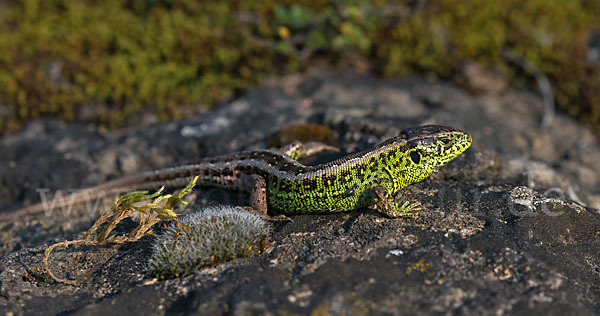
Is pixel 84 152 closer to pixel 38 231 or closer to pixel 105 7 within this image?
pixel 38 231

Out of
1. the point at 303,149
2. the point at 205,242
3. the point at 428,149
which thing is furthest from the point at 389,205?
→ the point at 205,242

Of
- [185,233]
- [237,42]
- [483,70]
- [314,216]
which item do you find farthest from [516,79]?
[185,233]

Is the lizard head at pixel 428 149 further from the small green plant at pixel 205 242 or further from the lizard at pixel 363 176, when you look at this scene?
the small green plant at pixel 205 242

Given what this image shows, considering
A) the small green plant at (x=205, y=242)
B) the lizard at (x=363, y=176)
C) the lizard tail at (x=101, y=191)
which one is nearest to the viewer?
the small green plant at (x=205, y=242)

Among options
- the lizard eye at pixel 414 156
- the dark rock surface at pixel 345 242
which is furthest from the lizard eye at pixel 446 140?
the dark rock surface at pixel 345 242

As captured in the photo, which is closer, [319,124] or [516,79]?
[319,124]

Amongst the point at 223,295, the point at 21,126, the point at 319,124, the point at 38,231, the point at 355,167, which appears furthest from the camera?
the point at 21,126

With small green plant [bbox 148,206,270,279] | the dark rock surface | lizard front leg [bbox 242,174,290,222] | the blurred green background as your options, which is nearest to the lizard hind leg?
the dark rock surface
